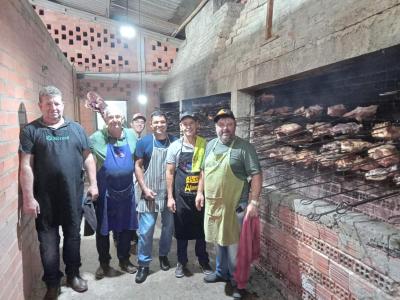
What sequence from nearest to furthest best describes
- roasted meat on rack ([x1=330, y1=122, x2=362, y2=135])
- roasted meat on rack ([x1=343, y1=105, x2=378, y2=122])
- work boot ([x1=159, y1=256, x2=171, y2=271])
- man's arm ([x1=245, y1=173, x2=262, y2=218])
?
roasted meat on rack ([x1=343, y1=105, x2=378, y2=122]) < roasted meat on rack ([x1=330, y1=122, x2=362, y2=135]) < man's arm ([x1=245, y1=173, x2=262, y2=218]) < work boot ([x1=159, y1=256, x2=171, y2=271])

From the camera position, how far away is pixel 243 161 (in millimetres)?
2900

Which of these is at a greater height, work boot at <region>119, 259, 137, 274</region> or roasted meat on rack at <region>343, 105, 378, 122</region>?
roasted meat on rack at <region>343, 105, 378, 122</region>

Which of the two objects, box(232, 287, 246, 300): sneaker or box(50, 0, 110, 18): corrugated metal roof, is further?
box(50, 0, 110, 18): corrugated metal roof

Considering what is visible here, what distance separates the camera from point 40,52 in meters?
4.09

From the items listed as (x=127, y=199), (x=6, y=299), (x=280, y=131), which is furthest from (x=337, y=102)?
(x=6, y=299)

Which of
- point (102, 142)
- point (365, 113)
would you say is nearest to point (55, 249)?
point (102, 142)

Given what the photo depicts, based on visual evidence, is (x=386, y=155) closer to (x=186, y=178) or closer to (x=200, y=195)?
(x=200, y=195)

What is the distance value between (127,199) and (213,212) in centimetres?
108

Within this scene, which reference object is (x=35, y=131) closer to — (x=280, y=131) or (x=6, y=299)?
(x=6, y=299)

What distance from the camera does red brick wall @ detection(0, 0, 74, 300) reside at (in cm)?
235

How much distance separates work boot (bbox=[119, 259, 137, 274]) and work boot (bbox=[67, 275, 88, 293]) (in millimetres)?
491

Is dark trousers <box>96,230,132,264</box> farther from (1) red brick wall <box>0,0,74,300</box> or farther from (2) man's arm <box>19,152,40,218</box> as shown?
(2) man's arm <box>19,152,40,218</box>

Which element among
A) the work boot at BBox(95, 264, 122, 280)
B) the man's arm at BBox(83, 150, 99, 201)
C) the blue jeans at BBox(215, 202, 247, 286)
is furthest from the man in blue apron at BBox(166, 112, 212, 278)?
the work boot at BBox(95, 264, 122, 280)

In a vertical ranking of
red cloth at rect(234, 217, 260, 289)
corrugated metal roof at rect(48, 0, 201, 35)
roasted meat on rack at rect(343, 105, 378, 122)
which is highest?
corrugated metal roof at rect(48, 0, 201, 35)
